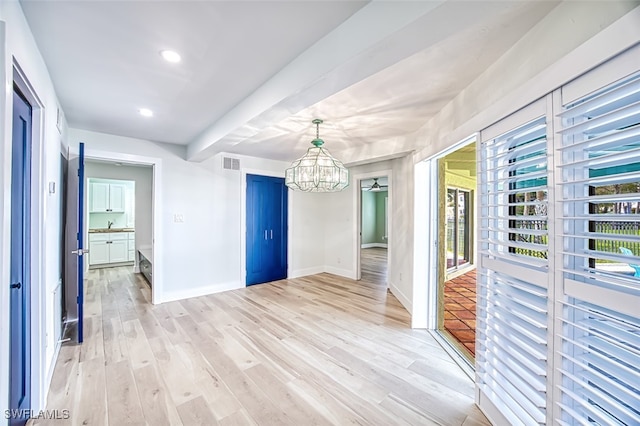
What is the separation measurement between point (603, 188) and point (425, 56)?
1201 millimetres

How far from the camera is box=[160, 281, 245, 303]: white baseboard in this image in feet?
13.3

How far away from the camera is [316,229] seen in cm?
591

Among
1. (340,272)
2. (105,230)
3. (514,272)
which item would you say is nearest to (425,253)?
(514,272)

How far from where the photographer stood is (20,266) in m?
1.71

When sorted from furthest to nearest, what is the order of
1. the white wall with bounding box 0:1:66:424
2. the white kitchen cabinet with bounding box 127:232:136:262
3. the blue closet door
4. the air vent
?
the white kitchen cabinet with bounding box 127:232:136:262 < the air vent < the blue closet door < the white wall with bounding box 0:1:66:424

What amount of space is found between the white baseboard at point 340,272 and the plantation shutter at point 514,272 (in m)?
3.59

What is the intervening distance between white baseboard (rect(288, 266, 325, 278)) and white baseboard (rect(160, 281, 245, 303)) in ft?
3.59

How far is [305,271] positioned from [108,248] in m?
4.98

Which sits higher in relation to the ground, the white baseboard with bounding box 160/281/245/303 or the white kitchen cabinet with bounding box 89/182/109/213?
the white kitchen cabinet with bounding box 89/182/109/213

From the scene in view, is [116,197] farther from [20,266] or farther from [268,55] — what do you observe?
[268,55]

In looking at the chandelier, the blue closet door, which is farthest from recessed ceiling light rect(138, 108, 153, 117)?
the chandelier

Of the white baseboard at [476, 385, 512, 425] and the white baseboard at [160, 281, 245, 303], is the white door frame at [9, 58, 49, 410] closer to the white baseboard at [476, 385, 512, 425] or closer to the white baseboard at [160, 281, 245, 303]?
the white baseboard at [160, 281, 245, 303]

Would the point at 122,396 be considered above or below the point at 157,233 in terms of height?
below

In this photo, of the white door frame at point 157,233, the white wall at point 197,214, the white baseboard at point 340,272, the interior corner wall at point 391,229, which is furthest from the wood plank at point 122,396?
the white baseboard at point 340,272
